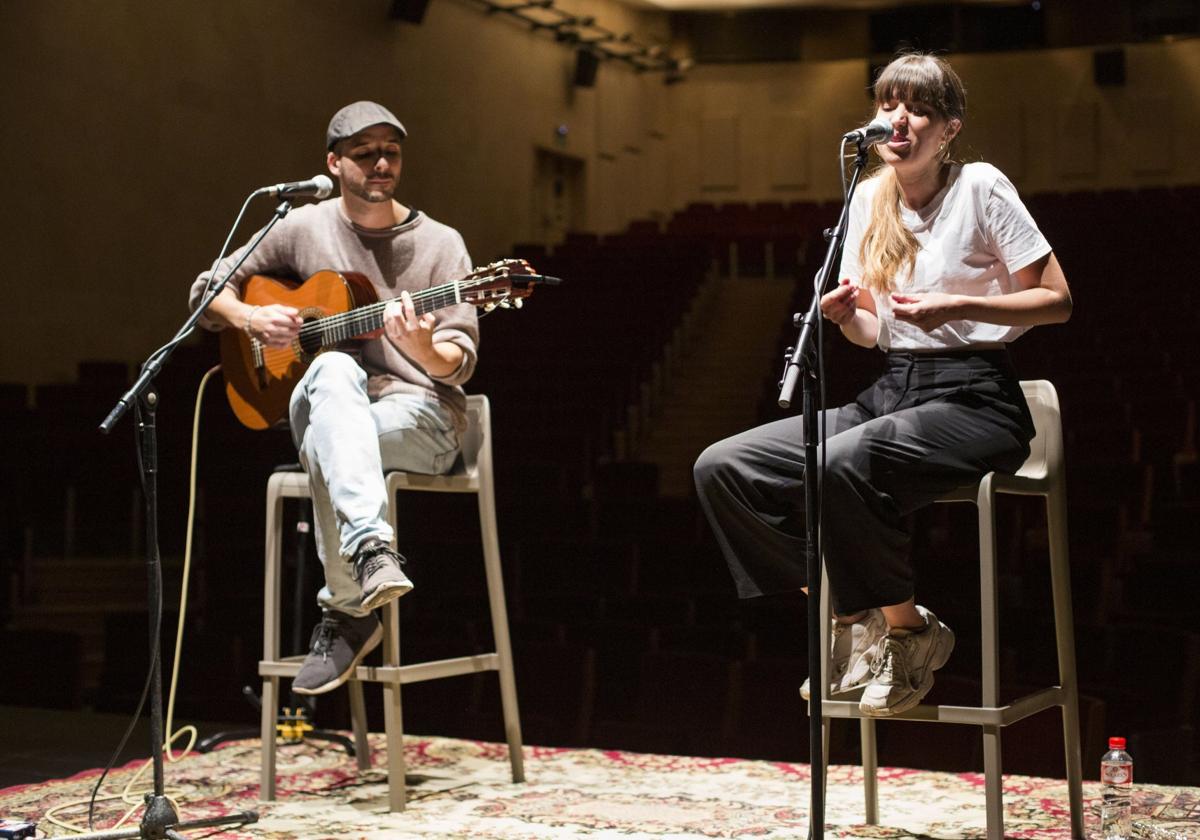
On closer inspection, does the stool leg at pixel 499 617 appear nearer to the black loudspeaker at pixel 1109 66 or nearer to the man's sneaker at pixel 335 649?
the man's sneaker at pixel 335 649

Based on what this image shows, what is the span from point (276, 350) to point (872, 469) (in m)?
1.17

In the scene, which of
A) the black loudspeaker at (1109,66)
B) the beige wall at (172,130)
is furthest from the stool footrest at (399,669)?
the black loudspeaker at (1109,66)

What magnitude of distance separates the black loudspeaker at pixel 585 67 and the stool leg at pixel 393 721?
340 inches

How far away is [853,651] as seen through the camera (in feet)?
6.63

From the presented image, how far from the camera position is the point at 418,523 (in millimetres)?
4602

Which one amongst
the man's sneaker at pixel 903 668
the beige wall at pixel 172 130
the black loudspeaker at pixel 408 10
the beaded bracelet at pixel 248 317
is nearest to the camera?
the man's sneaker at pixel 903 668

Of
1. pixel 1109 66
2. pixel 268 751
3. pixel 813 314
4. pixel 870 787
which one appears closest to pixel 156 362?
pixel 268 751

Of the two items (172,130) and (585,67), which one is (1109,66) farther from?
(172,130)

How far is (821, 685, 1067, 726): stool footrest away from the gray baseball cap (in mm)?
1266

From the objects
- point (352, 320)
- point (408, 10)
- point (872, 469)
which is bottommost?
point (872, 469)

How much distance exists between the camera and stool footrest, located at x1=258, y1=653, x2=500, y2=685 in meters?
2.34

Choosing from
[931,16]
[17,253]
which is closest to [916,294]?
[17,253]

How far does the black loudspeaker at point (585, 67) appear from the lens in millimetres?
10469

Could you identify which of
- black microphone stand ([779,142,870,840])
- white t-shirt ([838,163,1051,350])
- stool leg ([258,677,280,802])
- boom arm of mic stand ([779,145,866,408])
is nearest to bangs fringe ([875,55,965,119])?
white t-shirt ([838,163,1051,350])
